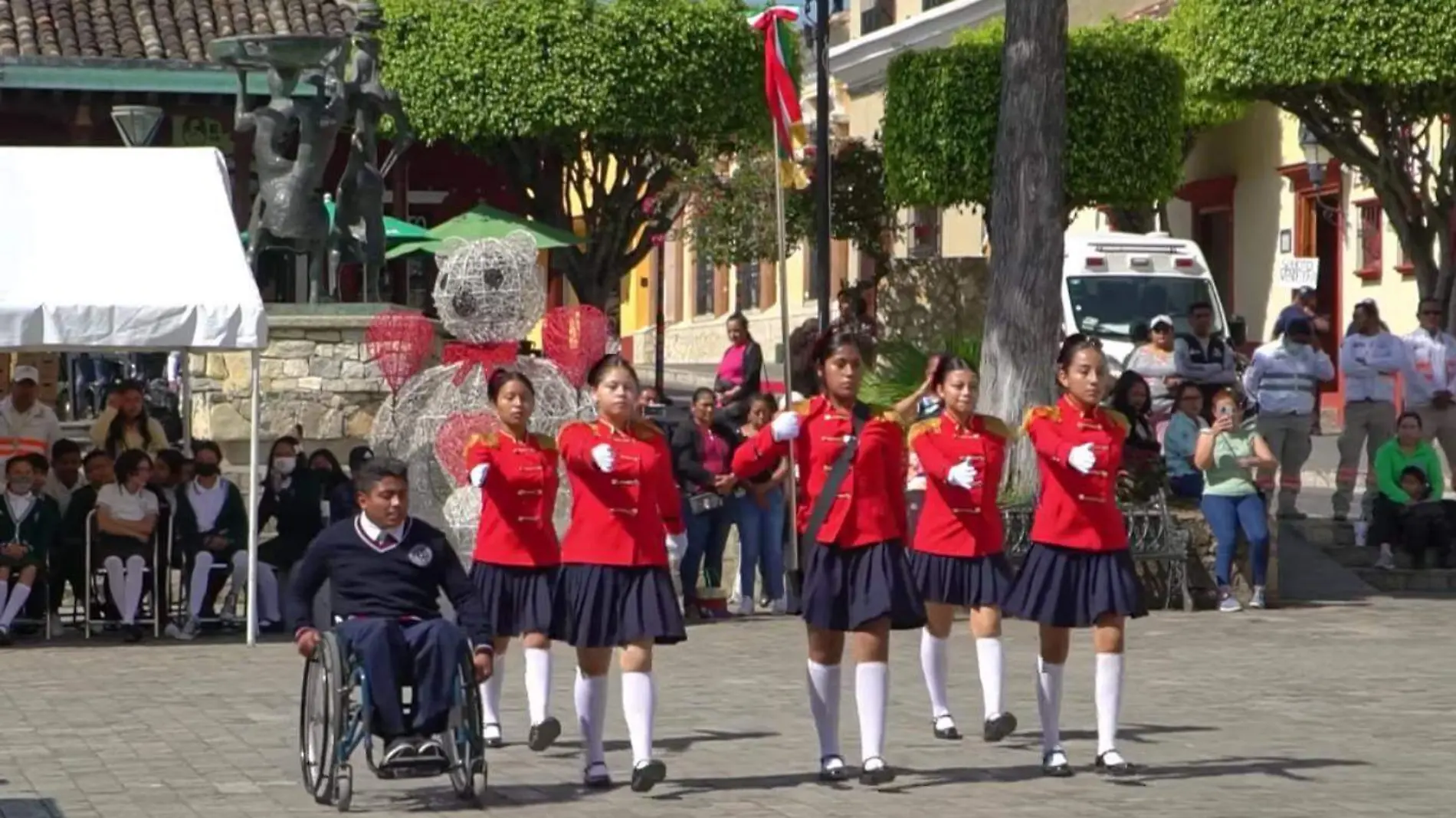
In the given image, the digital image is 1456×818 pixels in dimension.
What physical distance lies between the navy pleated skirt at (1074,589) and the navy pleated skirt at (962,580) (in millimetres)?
601

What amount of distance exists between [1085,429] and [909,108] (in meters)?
14.8

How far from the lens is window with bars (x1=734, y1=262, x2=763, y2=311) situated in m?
59.0

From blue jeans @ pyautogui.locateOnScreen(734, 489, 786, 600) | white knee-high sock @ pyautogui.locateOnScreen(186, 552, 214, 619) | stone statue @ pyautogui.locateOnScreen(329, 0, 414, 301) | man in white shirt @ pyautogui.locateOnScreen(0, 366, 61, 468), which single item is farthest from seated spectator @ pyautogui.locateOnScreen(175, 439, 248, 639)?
stone statue @ pyautogui.locateOnScreen(329, 0, 414, 301)

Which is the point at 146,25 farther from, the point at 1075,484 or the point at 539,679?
the point at 1075,484

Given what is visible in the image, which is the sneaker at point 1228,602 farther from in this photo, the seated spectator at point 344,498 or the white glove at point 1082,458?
the white glove at point 1082,458

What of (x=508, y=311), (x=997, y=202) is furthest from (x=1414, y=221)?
(x=508, y=311)

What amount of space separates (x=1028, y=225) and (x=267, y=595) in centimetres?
548

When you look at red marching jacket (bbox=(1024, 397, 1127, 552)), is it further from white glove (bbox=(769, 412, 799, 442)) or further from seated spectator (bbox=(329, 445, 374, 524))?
seated spectator (bbox=(329, 445, 374, 524))

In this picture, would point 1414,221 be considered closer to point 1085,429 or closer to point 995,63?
point 995,63

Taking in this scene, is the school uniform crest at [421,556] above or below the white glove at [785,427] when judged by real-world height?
below

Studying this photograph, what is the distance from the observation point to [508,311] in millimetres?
18672

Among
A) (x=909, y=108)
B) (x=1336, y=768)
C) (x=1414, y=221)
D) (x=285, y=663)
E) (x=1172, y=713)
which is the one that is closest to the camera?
(x=1336, y=768)

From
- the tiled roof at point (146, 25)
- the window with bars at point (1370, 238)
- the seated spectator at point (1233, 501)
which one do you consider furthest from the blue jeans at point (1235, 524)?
the window with bars at point (1370, 238)

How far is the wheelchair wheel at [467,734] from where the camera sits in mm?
10242
